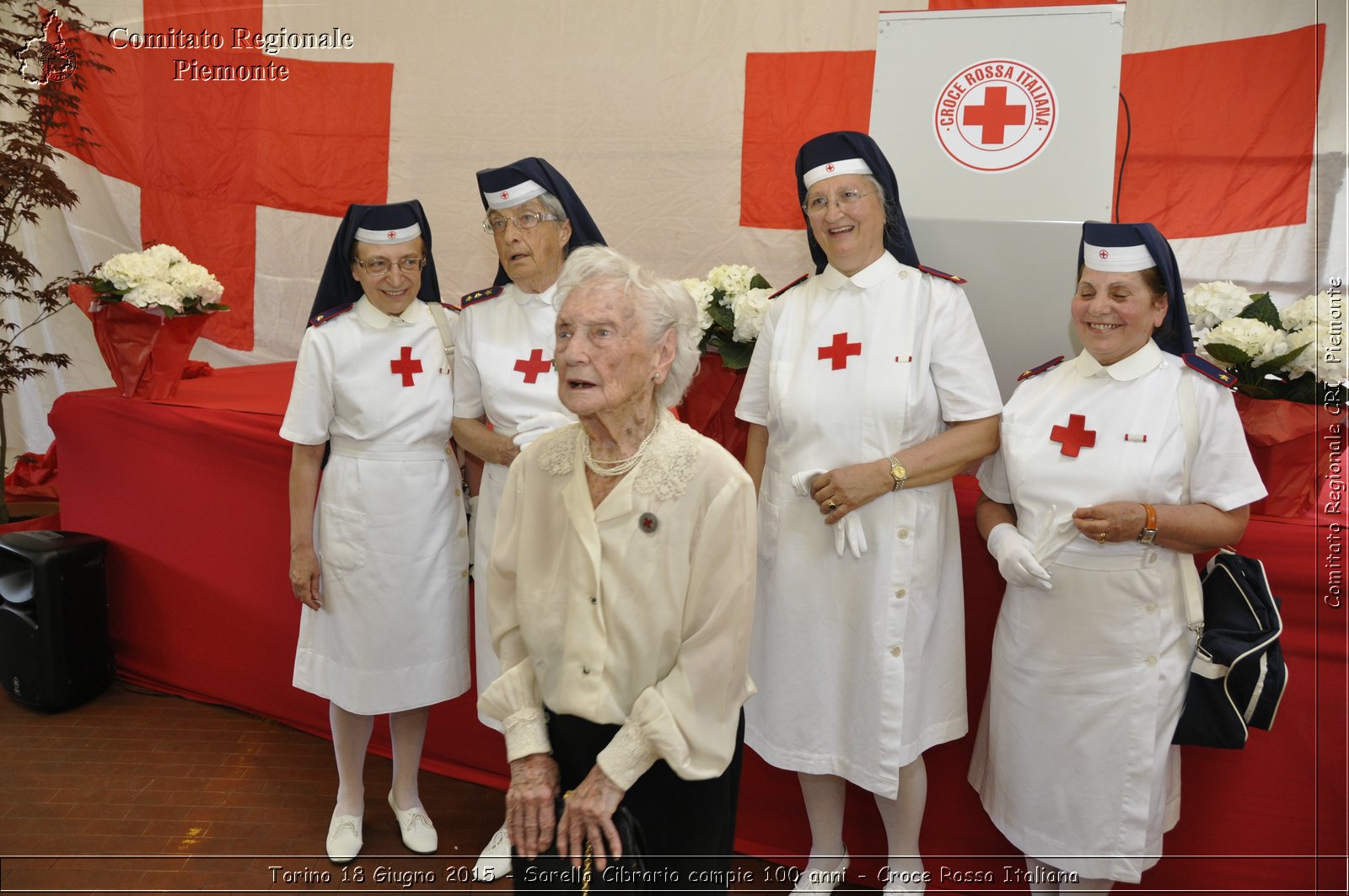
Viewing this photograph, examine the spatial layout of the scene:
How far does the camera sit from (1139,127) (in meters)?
3.55

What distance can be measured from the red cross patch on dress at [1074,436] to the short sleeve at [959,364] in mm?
167

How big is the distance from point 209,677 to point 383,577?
1.40 m

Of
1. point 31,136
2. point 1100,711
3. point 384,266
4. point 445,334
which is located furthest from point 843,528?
point 31,136

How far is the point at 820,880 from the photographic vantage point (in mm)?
2238

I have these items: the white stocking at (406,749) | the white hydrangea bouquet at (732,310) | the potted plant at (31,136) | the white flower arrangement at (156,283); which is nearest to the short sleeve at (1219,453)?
the white hydrangea bouquet at (732,310)

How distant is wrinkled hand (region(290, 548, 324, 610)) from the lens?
2381 mm

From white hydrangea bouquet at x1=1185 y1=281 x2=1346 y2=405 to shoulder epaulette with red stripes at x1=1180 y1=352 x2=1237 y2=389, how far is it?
0.14 m

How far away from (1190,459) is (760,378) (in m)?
0.88

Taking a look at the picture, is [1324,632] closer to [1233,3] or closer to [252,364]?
[1233,3]

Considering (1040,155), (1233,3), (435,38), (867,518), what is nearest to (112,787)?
(867,518)

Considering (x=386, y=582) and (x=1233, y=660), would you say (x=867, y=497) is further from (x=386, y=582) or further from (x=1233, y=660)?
(x=386, y=582)

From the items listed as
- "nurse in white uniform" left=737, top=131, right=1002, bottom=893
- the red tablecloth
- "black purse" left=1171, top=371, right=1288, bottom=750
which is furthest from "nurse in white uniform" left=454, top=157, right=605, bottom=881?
"black purse" left=1171, top=371, right=1288, bottom=750

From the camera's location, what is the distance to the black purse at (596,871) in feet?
4.42

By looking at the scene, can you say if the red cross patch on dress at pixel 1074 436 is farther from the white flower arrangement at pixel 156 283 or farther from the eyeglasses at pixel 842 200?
the white flower arrangement at pixel 156 283
